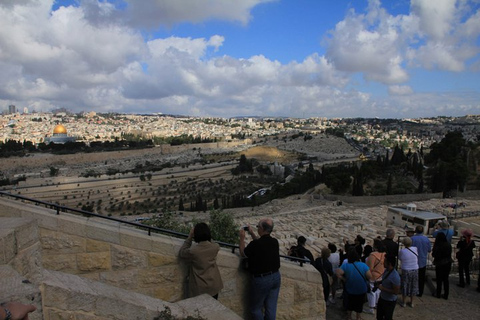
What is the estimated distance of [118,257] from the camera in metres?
3.29

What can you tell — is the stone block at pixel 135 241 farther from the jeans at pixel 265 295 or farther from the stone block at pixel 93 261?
the jeans at pixel 265 295

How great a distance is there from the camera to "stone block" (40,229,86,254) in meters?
3.13

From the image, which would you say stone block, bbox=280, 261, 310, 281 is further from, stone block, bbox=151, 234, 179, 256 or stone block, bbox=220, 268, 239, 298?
stone block, bbox=151, 234, 179, 256

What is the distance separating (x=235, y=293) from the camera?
11.7ft

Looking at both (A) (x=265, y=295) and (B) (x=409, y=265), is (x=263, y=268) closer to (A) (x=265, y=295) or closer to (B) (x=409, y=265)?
(A) (x=265, y=295)

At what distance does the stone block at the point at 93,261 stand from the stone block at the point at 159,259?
15.0 inches

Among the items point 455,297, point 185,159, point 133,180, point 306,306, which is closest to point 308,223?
point 455,297

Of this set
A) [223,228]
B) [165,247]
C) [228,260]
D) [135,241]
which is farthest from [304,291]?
[223,228]

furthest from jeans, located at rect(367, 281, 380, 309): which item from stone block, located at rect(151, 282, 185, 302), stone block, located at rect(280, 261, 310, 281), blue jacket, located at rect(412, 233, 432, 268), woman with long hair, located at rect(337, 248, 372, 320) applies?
stone block, located at rect(151, 282, 185, 302)

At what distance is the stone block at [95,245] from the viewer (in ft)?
10.6

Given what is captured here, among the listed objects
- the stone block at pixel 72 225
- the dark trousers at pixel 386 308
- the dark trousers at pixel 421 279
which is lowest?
the dark trousers at pixel 421 279

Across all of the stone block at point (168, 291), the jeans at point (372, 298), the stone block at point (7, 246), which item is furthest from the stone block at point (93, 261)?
the jeans at point (372, 298)

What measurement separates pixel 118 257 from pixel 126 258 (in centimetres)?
7

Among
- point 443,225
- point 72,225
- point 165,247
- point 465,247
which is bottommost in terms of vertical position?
point 465,247
